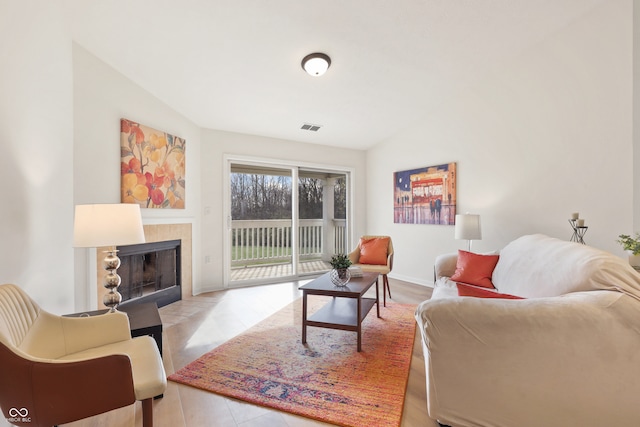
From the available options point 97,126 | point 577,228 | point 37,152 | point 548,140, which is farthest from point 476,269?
point 97,126

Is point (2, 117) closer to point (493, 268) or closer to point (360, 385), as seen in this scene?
point (360, 385)

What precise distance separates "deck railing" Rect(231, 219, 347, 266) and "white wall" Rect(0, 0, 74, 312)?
267 centimetres

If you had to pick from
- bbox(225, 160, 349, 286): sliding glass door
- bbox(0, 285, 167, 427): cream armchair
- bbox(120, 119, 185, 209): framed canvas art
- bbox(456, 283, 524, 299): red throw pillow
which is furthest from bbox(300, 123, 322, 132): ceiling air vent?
bbox(0, 285, 167, 427): cream armchair

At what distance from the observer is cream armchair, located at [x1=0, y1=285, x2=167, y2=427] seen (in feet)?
3.60

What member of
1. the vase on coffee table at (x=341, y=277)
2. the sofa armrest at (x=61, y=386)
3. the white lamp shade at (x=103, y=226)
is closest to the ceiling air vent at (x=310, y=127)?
the vase on coffee table at (x=341, y=277)

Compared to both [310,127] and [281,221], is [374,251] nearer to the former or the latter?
[281,221]

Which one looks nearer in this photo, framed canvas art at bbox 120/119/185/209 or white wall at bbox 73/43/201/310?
white wall at bbox 73/43/201/310

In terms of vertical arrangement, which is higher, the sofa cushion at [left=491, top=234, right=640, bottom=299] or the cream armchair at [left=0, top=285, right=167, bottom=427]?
the sofa cushion at [left=491, top=234, right=640, bottom=299]

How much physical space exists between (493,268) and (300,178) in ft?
10.5

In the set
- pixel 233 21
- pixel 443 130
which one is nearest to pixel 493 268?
pixel 443 130

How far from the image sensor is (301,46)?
2.79 metres

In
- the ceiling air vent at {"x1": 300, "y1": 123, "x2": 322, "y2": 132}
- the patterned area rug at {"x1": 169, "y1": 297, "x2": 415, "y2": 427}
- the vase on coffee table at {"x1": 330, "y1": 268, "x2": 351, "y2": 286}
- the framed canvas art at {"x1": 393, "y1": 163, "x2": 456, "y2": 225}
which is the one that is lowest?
the patterned area rug at {"x1": 169, "y1": 297, "x2": 415, "y2": 427}

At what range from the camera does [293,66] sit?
3.07 metres

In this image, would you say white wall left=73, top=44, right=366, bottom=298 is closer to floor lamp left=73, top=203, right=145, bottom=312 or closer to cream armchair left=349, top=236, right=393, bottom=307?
floor lamp left=73, top=203, right=145, bottom=312
